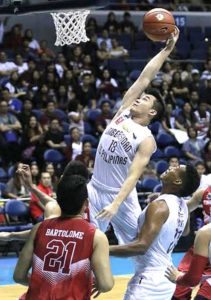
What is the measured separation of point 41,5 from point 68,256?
5538mm

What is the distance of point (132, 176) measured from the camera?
7078mm

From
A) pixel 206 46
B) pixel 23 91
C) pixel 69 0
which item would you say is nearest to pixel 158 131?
pixel 23 91

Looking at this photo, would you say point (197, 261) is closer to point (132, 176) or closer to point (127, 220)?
point (132, 176)

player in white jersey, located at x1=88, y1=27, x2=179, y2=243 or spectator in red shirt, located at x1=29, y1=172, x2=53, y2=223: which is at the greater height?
player in white jersey, located at x1=88, y1=27, x2=179, y2=243

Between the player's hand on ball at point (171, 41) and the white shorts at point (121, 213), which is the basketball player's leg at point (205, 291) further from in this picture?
the player's hand on ball at point (171, 41)

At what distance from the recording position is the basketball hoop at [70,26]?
10.6 metres

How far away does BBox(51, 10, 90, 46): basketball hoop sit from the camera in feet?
34.9

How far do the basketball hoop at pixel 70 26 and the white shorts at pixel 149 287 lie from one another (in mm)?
4553

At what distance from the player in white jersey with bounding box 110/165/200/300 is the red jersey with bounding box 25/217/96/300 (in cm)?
84

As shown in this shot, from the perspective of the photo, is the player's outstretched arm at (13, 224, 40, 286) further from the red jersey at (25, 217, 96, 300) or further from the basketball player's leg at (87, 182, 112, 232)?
the basketball player's leg at (87, 182, 112, 232)

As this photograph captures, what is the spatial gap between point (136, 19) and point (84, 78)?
17.8 feet

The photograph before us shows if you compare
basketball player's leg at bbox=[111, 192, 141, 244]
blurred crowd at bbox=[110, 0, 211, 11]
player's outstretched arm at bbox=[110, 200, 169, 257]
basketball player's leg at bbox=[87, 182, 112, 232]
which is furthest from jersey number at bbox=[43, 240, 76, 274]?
blurred crowd at bbox=[110, 0, 211, 11]

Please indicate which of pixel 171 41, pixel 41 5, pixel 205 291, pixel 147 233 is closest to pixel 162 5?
pixel 41 5

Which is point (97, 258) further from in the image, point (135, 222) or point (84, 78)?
point (84, 78)
